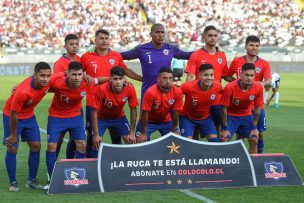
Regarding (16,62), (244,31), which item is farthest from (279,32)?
(16,62)

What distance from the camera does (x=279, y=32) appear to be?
4841 cm

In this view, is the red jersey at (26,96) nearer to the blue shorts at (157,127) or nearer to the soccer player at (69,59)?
the soccer player at (69,59)

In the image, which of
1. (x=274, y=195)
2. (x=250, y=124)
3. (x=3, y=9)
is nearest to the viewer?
(x=274, y=195)

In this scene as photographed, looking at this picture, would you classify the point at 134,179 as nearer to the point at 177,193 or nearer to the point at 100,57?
the point at 177,193

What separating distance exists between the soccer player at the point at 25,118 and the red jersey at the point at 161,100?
4.88ft

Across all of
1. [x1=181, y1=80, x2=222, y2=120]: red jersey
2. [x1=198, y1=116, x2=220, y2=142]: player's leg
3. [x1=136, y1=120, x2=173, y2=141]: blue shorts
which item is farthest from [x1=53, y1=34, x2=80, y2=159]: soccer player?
[x1=198, y1=116, x2=220, y2=142]: player's leg

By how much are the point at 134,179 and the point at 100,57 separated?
277cm

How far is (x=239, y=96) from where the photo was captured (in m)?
11.6

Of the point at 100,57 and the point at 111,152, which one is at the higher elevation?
the point at 100,57

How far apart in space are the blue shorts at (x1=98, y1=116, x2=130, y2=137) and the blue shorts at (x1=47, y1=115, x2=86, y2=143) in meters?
0.69

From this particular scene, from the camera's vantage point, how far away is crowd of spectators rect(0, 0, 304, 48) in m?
46.5

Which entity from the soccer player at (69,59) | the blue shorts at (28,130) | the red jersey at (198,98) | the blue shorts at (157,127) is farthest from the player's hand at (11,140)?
the red jersey at (198,98)

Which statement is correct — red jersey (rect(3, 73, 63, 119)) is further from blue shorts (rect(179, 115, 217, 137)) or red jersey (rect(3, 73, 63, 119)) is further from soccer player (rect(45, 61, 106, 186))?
blue shorts (rect(179, 115, 217, 137))

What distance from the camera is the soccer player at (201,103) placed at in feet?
36.8
